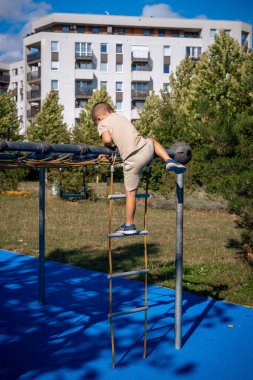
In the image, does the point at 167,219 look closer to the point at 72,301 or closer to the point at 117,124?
the point at 72,301

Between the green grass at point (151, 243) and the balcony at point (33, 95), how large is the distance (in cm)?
3853

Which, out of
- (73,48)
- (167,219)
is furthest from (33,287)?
(73,48)

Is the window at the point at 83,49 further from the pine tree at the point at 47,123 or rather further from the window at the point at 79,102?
the pine tree at the point at 47,123

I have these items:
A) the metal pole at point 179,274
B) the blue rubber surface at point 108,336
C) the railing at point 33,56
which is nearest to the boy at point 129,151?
the metal pole at point 179,274

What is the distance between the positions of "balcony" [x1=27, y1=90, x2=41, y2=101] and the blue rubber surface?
49.1 m

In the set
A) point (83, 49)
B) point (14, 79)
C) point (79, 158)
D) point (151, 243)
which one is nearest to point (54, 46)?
point (83, 49)

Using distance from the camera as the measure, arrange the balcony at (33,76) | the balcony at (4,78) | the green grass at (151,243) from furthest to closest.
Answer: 1. the balcony at (4,78)
2. the balcony at (33,76)
3. the green grass at (151,243)

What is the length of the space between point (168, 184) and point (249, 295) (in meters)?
11.2

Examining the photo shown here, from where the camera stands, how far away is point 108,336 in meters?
5.21

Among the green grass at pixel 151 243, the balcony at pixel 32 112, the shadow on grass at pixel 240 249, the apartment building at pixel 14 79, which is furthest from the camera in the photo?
the apartment building at pixel 14 79

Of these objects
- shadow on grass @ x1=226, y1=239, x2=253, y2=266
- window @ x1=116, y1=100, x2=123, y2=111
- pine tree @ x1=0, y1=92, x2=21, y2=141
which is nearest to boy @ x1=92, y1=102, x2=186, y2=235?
shadow on grass @ x1=226, y1=239, x2=253, y2=266

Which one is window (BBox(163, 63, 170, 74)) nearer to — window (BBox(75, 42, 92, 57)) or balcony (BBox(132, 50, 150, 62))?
balcony (BBox(132, 50, 150, 62))

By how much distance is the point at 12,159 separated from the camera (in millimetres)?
4598

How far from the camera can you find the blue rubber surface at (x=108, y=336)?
171 inches
